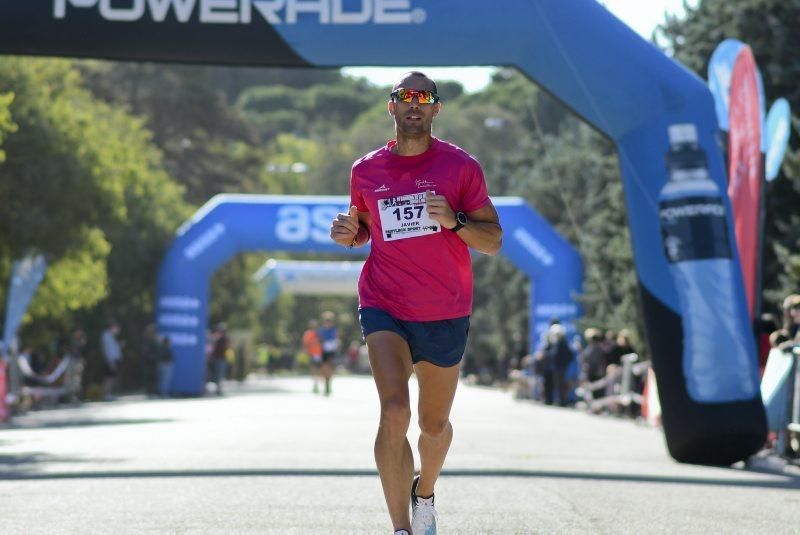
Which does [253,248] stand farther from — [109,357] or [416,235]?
[416,235]

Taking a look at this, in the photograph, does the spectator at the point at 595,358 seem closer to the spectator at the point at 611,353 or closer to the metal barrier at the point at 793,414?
the spectator at the point at 611,353

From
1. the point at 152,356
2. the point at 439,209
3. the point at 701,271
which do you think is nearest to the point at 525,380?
the point at 152,356

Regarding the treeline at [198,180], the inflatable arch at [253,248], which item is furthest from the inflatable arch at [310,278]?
the inflatable arch at [253,248]

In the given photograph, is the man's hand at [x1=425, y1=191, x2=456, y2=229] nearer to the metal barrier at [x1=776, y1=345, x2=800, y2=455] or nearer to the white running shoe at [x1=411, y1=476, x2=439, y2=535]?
the white running shoe at [x1=411, y1=476, x2=439, y2=535]

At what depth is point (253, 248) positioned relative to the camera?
3759 cm

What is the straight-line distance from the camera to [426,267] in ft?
25.4

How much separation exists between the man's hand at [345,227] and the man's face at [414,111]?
18.6 inches

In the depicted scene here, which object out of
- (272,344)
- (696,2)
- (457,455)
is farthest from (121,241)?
(272,344)

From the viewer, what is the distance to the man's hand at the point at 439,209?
7.52 meters

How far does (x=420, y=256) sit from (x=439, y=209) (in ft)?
1.01

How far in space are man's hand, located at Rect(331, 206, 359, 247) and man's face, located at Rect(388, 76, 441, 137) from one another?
47 cm

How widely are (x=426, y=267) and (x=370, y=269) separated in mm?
295

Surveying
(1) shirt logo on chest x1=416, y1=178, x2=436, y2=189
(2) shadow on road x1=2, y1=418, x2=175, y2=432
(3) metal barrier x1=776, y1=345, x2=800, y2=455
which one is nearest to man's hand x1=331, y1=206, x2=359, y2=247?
(1) shirt logo on chest x1=416, y1=178, x2=436, y2=189

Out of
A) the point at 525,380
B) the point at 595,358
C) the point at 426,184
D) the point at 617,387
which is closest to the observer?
the point at 426,184
